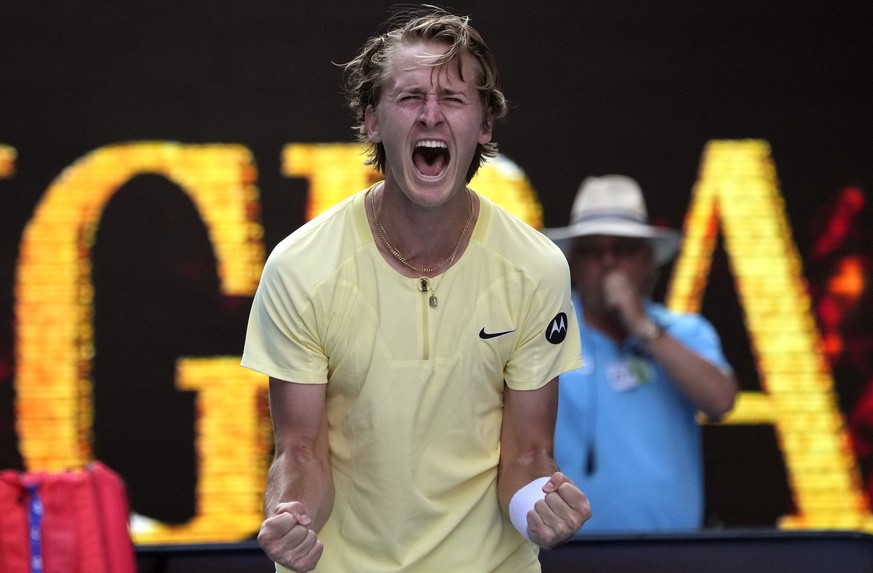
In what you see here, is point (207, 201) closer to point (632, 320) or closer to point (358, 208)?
point (632, 320)

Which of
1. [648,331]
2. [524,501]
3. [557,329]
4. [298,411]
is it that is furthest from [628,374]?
[298,411]

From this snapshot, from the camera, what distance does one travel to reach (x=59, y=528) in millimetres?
2826

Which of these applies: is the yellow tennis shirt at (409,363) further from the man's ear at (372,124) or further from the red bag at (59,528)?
the red bag at (59,528)

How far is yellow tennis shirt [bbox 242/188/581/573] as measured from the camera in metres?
2.34

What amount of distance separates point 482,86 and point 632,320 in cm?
149

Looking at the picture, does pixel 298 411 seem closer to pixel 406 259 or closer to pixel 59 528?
pixel 406 259

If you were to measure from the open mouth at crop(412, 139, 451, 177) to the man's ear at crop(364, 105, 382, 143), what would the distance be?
0.33 ft

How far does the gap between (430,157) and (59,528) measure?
1.17 meters

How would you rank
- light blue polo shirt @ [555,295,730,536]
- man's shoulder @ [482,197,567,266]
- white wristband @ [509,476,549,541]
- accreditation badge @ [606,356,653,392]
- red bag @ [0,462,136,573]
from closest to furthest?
white wristband @ [509,476,549,541] → man's shoulder @ [482,197,567,266] → red bag @ [0,462,136,573] → light blue polo shirt @ [555,295,730,536] → accreditation badge @ [606,356,653,392]

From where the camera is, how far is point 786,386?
4.45 m

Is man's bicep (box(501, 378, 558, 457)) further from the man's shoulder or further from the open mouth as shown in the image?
the open mouth

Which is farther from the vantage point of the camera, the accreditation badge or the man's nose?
the accreditation badge

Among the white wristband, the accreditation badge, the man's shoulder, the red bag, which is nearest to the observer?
the white wristband

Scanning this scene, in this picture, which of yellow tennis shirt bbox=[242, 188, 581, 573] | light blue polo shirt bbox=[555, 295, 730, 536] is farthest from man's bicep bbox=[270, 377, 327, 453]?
light blue polo shirt bbox=[555, 295, 730, 536]
